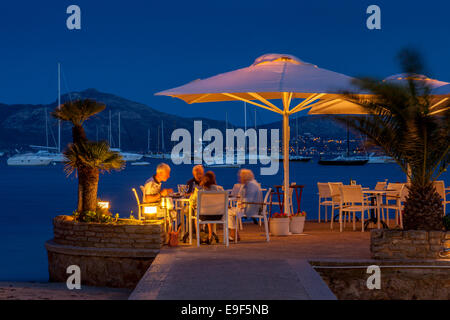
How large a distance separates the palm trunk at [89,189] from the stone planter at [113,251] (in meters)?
0.55

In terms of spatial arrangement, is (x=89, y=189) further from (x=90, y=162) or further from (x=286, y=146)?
(x=286, y=146)

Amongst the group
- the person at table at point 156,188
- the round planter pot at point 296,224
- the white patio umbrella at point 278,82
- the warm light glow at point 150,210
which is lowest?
the round planter pot at point 296,224

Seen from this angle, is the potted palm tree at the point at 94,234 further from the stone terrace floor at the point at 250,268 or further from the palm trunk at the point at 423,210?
the palm trunk at the point at 423,210

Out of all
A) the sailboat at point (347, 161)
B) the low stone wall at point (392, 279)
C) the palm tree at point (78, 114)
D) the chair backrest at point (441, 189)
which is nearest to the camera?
the low stone wall at point (392, 279)

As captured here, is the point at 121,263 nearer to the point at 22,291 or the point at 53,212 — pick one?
the point at 22,291

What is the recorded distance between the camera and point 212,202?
27.0ft

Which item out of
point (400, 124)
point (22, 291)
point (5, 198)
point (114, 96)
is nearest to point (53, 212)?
point (5, 198)

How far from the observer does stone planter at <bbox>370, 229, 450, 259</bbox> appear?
710cm

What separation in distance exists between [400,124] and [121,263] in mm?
3956

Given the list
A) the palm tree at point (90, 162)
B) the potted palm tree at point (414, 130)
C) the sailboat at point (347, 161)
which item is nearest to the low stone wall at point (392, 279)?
the potted palm tree at point (414, 130)

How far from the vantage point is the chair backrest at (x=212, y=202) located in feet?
26.8

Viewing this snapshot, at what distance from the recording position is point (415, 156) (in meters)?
7.50

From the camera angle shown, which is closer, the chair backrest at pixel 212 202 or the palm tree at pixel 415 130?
the palm tree at pixel 415 130

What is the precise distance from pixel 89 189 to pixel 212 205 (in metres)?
1.85
